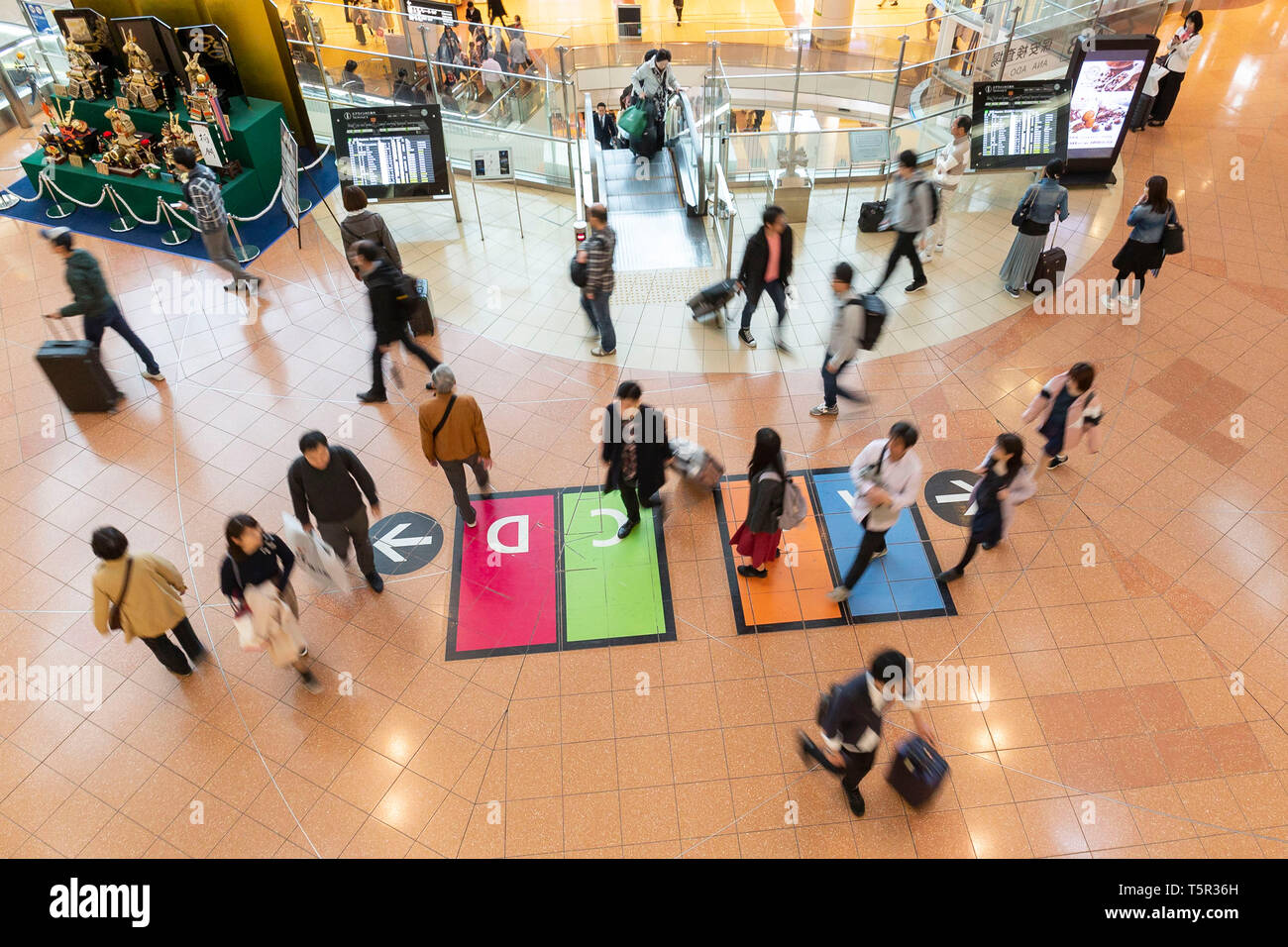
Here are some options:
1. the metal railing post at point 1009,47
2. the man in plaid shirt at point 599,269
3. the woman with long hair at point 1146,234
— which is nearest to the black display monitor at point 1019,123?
the metal railing post at point 1009,47

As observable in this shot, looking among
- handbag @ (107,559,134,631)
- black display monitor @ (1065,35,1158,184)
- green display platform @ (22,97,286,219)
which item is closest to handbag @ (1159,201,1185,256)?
black display monitor @ (1065,35,1158,184)

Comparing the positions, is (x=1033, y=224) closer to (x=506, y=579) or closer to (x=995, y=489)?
(x=995, y=489)

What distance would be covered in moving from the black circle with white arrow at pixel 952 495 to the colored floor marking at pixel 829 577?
0.22 meters

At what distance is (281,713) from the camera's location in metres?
5.41

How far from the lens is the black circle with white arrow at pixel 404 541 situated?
6301mm

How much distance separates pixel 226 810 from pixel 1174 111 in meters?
15.4

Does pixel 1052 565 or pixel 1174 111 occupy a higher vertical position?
pixel 1174 111

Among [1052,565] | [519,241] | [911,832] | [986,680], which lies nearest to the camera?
[911,832]

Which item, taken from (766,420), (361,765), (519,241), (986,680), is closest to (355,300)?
(519,241)

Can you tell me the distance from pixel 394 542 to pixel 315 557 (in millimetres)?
1220

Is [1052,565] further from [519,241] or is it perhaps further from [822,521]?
[519,241]

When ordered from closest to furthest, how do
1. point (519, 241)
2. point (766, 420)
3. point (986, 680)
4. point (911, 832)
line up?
point (911, 832) < point (986, 680) < point (766, 420) < point (519, 241)

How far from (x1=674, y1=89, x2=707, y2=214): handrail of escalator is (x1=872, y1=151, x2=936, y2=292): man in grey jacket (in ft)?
9.54

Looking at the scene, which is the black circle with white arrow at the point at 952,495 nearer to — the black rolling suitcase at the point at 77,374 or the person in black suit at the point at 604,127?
the black rolling suitcase at the point at 77,374
